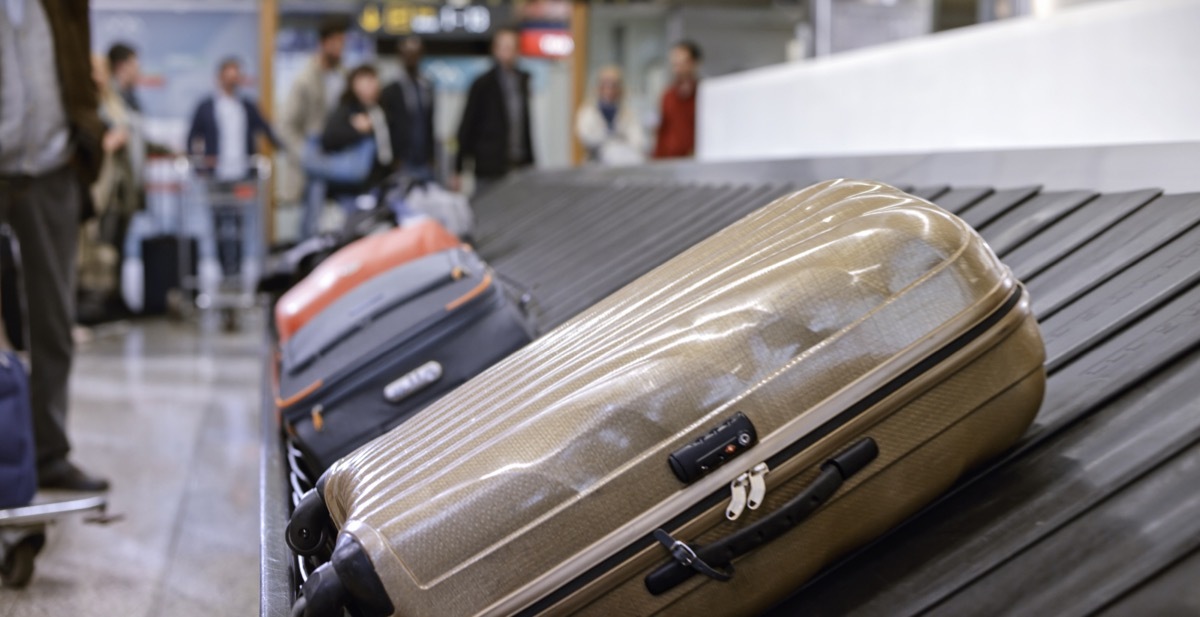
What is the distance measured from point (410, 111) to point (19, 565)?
6112 millimetres

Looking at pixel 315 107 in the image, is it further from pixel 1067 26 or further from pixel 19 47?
pixel 1067 26

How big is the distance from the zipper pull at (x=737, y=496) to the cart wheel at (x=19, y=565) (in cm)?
201

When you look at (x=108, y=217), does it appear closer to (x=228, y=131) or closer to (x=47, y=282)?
(x=228, y=131)

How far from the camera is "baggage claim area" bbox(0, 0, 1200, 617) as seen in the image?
4.33 feet

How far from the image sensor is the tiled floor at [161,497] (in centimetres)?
271

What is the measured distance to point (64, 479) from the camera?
356 cm

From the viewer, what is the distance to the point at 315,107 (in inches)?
361

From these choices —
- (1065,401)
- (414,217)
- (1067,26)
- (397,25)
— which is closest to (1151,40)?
(1067,26)

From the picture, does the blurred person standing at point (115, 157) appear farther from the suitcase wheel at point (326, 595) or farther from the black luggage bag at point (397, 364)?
the suitcase wheel at point (326, 595)

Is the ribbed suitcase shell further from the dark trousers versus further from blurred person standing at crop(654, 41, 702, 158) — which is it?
blurred person standing at crop(654, 41, 702, 158)

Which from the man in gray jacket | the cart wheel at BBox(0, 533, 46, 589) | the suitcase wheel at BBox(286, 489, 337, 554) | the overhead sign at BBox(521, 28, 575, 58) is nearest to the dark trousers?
the cart wheel at BBox(0, 533, 46, 589)

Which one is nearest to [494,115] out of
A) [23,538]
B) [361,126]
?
[361,126]

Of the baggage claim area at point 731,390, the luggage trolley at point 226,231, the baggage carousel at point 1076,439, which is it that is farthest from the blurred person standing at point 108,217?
the baggage carousel at point 1076,439

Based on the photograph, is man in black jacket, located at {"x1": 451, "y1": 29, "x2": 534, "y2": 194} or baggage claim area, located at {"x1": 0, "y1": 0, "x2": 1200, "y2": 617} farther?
man in black jacket, located at {"x1": 451, "y1": 29, "x2": 534, "y2": 194}
